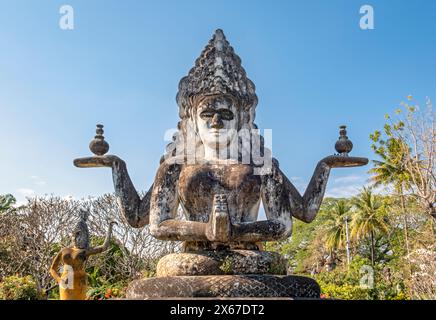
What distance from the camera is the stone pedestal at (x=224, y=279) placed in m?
5.01

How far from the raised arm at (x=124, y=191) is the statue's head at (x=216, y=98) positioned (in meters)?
0.83

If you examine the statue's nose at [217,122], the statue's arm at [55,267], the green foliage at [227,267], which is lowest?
the statue's arm at [55,267]

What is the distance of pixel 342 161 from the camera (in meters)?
6.48

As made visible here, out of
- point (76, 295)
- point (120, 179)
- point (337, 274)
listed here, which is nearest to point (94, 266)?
point (337, 274)

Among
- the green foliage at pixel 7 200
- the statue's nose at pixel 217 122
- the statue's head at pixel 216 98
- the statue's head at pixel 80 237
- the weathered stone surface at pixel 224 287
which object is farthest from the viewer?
the green foliage at pixel 7 200

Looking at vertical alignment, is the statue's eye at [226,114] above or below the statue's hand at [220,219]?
above

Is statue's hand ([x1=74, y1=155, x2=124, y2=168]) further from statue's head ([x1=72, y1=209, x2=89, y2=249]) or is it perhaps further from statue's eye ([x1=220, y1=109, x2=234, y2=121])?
statue's head ([x1=72, y1=209, x2=89, y2=249])

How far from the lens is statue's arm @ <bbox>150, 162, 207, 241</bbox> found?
5.55 metres

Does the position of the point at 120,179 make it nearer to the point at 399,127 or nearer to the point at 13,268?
the point at 399,127

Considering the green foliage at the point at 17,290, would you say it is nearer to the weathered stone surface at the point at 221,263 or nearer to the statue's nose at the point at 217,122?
the weathered stone surface at the point at 221,263

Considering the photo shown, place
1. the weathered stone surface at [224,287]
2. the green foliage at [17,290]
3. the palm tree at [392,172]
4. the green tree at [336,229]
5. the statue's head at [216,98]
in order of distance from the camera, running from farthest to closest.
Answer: the green tree at [336,229]
the palm tree at [392,172]
the green foliage at [17,290]
the statue's head at [216,98]
the weathered stone surface at [224,287]

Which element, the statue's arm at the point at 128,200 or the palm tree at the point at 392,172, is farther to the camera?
the palm tree at the point at 392,172

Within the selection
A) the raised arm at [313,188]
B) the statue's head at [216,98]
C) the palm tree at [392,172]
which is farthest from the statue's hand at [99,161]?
the palm tree at [392,172]

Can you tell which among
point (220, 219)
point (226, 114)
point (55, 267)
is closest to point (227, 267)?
point (220, 219)
